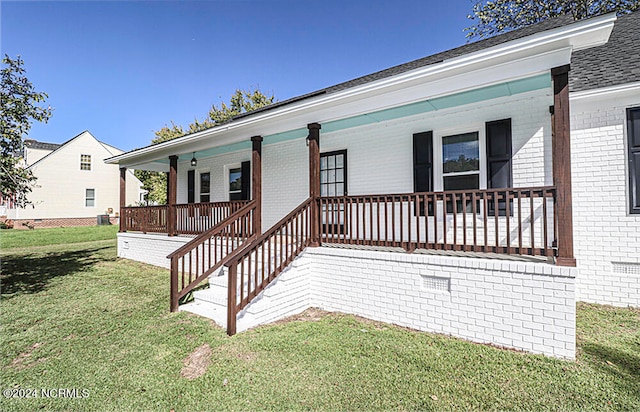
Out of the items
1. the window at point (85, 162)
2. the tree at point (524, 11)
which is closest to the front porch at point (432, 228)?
the tree at point (524, 11)

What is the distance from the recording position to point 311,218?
17.8ft

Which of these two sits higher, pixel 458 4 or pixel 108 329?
pixel 458 4

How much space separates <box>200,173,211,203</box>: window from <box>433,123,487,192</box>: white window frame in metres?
7.43

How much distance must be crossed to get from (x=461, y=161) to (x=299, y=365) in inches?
179

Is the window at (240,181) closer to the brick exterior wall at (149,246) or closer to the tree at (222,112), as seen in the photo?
the brick exterior wall at (149,246)

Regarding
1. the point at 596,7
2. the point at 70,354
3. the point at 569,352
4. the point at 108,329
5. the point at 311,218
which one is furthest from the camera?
the point at 596,7

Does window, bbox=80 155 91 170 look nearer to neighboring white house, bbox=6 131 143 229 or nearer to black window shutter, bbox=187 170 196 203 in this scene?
neighboring white house, bbox=6 131 143 229

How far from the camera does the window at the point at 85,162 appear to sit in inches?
907

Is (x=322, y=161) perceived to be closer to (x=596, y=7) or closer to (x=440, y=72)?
(x=440, y=72)

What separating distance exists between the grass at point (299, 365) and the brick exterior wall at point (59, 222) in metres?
21.2

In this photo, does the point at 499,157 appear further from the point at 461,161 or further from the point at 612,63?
the point at 612,63

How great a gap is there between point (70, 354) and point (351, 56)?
589 inches

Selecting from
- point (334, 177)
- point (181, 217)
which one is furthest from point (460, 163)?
point (181, 217)

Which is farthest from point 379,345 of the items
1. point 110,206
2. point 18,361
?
point 110,206
